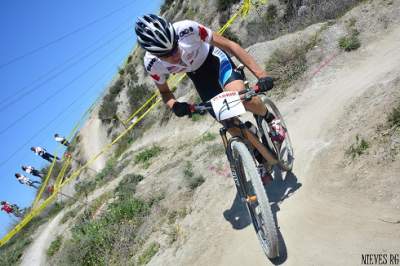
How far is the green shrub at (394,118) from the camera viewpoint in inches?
228

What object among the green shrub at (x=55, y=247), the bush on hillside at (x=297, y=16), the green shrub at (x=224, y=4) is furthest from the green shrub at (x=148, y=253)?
the green shrub at (x=224, y=4)

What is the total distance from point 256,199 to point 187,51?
2053mm

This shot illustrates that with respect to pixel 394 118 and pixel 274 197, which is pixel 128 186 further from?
pixel 394 118

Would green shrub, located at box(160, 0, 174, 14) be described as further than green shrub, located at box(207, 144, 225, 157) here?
Yes

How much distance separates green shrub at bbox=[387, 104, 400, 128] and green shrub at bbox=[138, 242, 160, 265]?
160 inches

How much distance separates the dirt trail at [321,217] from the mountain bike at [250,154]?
37 cm

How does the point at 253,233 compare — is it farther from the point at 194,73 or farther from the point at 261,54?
the point at 261,54

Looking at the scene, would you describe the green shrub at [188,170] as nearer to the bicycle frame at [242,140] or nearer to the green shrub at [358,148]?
the bicycle frame at [242,140]

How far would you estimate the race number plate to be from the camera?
495 centimetres

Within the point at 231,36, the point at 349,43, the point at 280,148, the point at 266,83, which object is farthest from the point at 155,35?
the point at 231,36

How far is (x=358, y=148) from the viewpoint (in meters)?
5.93

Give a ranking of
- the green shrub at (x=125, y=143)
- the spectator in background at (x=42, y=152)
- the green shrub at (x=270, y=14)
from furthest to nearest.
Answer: the spectator in background at (x=42, y=152), the green shrub at (x=125, y=143), the green shrub at (x=270, y=14)

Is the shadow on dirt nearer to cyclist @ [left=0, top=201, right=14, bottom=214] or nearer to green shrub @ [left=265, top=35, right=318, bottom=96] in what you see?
green shrub @ [left=265, top=35, right=318, bottom=96]

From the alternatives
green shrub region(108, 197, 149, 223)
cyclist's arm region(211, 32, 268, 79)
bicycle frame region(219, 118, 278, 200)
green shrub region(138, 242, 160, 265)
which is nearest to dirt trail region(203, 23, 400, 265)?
bicycle frame region(219, 118, 278, 200)
